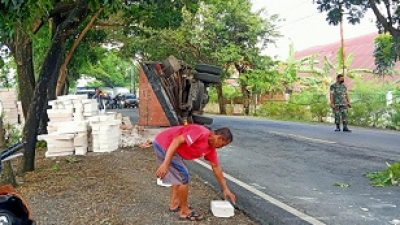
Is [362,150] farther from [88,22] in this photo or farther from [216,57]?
[216,57]

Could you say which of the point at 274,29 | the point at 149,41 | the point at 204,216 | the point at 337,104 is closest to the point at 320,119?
the point at 337,104

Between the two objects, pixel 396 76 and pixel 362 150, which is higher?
pixel 396 76

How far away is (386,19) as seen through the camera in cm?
962

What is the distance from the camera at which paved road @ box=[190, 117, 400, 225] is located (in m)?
6.00

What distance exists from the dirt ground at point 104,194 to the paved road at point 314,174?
0.76 m

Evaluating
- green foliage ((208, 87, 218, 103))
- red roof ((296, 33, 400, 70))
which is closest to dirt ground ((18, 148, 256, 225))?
red roof ((296, 33, 400, 70))

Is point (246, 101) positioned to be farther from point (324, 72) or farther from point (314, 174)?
point (314, 174)

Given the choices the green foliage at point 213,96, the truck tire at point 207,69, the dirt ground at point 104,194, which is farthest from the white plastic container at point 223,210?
the green foliage at point 213,96

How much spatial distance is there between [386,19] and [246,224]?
5.79m

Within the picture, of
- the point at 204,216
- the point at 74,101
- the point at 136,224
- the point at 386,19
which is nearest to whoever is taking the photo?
the point at 136,224

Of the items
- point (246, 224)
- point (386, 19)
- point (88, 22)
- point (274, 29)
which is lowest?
point (246, 224)

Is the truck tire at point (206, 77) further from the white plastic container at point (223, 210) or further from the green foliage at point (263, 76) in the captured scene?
the green foliage at point (263, 76)

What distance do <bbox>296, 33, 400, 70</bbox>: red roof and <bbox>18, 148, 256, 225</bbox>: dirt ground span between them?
30.9 m

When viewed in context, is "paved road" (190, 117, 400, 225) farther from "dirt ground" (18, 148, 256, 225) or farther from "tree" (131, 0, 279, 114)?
"tree" (131, 0, 279, 114)
